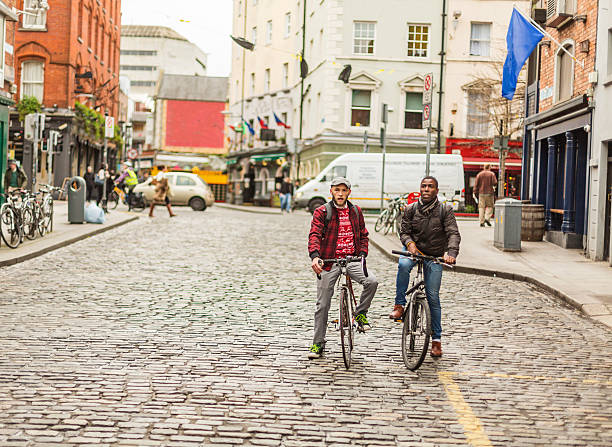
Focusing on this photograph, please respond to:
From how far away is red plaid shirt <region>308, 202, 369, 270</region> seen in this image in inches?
273

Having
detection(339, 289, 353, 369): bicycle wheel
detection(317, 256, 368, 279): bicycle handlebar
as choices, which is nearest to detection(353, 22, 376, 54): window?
detection(317, 256, 368, 279): bicycle handlebar

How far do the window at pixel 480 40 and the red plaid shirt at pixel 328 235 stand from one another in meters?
36.6

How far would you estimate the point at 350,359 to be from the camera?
6719mm

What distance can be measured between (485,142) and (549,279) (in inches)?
1132

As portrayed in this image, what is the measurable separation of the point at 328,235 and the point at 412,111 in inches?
1416

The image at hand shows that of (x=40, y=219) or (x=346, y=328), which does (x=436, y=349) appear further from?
(x=40, y=219)

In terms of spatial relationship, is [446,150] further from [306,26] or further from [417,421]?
[417,421]

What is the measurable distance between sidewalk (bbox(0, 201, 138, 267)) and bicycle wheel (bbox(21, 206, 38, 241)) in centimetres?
13

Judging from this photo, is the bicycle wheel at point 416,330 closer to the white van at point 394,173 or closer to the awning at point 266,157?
the white van at point 394,173

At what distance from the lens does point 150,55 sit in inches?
5064

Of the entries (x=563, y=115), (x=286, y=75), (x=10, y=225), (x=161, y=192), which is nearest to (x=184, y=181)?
(x=161, y=192)

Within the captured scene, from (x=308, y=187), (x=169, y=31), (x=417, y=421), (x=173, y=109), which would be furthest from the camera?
(x=169, y=31)

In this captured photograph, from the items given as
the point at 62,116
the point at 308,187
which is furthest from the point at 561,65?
the point at 62,116

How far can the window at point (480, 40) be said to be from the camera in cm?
4188
